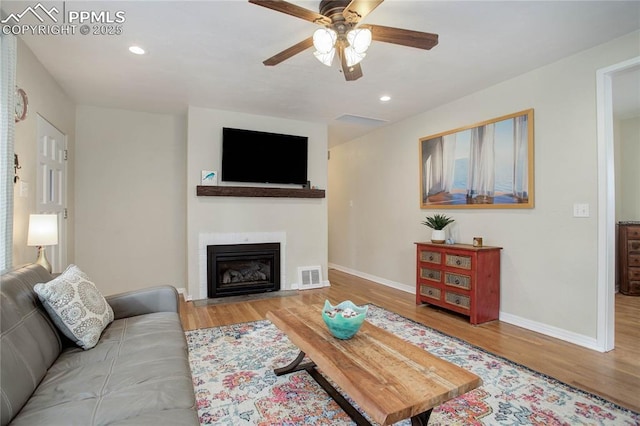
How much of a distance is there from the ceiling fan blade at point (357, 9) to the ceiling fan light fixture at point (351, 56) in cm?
16

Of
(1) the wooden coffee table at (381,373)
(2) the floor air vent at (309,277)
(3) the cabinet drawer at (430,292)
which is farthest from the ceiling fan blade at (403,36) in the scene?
(2) the floor air vent at (309,277)

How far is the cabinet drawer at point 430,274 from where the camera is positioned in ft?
11.9

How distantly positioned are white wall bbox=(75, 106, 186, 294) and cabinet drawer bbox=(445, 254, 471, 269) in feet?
11.6

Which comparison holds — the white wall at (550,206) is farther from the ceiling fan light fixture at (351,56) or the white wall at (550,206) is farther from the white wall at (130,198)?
the white wall at (130,198)

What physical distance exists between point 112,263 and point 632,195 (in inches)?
286

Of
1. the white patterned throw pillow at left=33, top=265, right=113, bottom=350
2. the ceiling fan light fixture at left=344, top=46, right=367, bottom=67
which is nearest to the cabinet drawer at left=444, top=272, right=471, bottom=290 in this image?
the ceiling fan light fixture at left=344, top=46, right=367, bottom=67

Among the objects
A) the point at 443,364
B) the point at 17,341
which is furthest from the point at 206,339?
the point at 443,364

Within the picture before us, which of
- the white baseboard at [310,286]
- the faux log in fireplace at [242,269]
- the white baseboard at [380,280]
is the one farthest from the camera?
the white baseboard at [310,286]

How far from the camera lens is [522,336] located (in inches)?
116

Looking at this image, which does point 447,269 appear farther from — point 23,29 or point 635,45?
point 23,29

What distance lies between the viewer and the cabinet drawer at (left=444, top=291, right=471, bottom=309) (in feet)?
10.8

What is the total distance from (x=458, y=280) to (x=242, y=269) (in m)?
2.81

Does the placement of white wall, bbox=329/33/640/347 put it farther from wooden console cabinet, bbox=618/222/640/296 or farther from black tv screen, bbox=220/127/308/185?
wooden console cabinet, bbox=618/222/640/296

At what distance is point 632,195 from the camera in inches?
181
